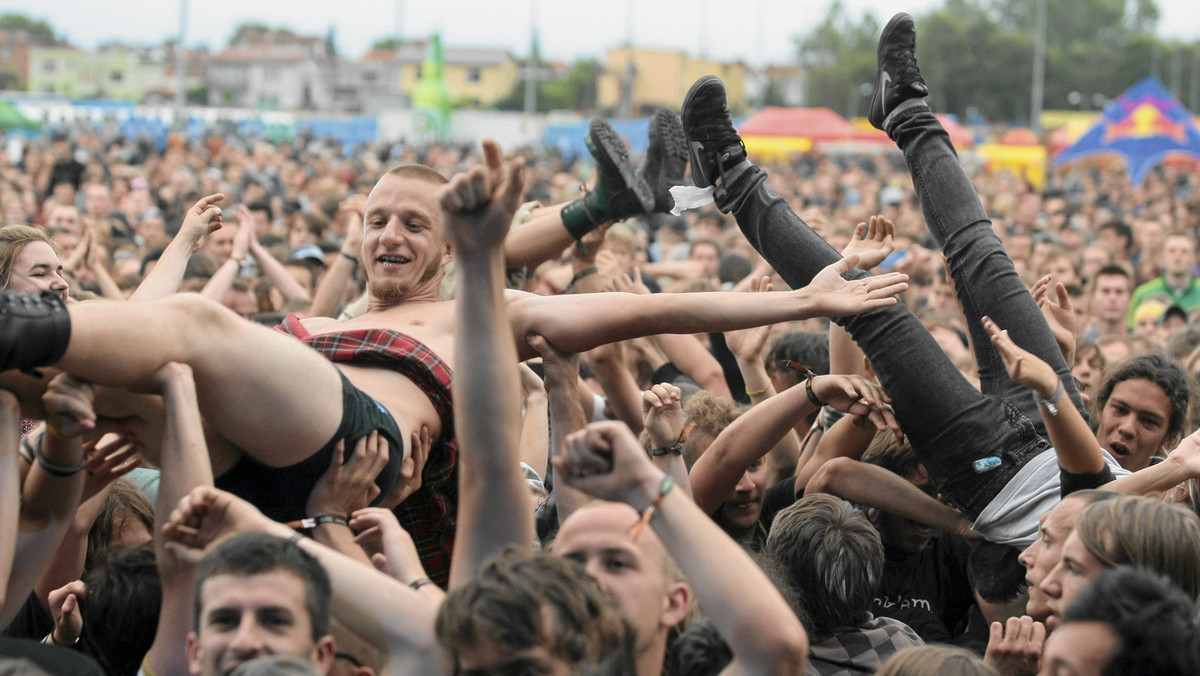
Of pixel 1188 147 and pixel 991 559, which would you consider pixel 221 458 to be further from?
pixel 1188 147

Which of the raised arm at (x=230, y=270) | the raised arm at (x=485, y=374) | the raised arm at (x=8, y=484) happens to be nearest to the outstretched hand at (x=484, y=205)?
the raised arm at (x=485, y=374)

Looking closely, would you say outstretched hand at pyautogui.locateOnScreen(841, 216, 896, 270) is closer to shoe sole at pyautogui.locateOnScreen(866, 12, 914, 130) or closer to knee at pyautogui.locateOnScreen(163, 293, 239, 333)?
shoe sole at pyautogui.locateOnScreen(866, 12, 914, 130)

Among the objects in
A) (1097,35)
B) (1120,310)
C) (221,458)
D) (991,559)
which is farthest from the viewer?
(1097,35)

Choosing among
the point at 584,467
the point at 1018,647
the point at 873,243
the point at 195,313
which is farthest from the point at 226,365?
the point at 873,243

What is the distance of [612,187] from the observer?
4.73 m

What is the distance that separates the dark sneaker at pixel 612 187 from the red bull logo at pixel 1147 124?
16292 millimetres

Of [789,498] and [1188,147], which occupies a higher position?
[1188,147]

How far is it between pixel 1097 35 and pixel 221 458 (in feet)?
355

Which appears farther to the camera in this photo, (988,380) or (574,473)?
(988,380)

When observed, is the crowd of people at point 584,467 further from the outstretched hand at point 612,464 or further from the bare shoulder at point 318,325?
the bare shoulder at point 318,325

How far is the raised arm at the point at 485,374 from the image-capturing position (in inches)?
94.0

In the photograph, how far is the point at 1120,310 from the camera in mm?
7547

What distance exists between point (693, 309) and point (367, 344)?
92 cm

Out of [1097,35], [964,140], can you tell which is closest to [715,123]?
[964,140]
